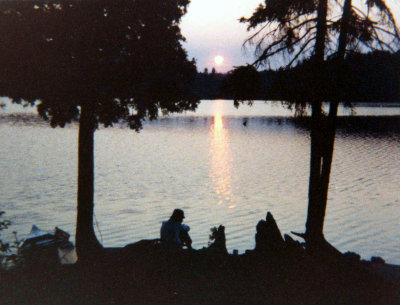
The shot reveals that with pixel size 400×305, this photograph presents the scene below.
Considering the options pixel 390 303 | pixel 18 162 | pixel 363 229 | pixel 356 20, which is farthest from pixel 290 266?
pixel 18 162

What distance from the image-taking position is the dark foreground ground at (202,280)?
1067 cm


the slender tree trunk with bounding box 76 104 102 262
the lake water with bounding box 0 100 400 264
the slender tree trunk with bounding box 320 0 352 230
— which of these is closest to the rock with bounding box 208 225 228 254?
the slender tree trunk with bounding box 76 104 102 262

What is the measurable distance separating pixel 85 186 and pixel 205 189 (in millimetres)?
22820

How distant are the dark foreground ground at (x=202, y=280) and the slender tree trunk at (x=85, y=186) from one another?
8.54ft

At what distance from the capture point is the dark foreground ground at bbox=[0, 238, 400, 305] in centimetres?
1067

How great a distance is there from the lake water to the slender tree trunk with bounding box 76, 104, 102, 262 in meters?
6.41

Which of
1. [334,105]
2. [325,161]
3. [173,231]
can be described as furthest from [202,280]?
[334,105]

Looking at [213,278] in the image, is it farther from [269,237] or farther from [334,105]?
[334,105]

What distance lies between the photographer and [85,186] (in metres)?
15.7

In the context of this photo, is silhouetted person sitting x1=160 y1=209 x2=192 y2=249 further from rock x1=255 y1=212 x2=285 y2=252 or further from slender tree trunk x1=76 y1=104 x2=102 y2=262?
slender tree trunk x1=76 y1=104 x2=102 y2=262

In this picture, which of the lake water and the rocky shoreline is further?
the lake water

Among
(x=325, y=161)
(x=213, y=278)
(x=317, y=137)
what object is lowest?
(x=213, y=278)

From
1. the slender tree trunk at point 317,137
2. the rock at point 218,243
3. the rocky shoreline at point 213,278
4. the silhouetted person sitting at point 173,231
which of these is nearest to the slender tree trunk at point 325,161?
the slender tree trunk at point 317,137

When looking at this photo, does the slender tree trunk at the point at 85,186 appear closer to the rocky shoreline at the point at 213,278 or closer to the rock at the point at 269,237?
the rocky shoreline at the point at 213,278
